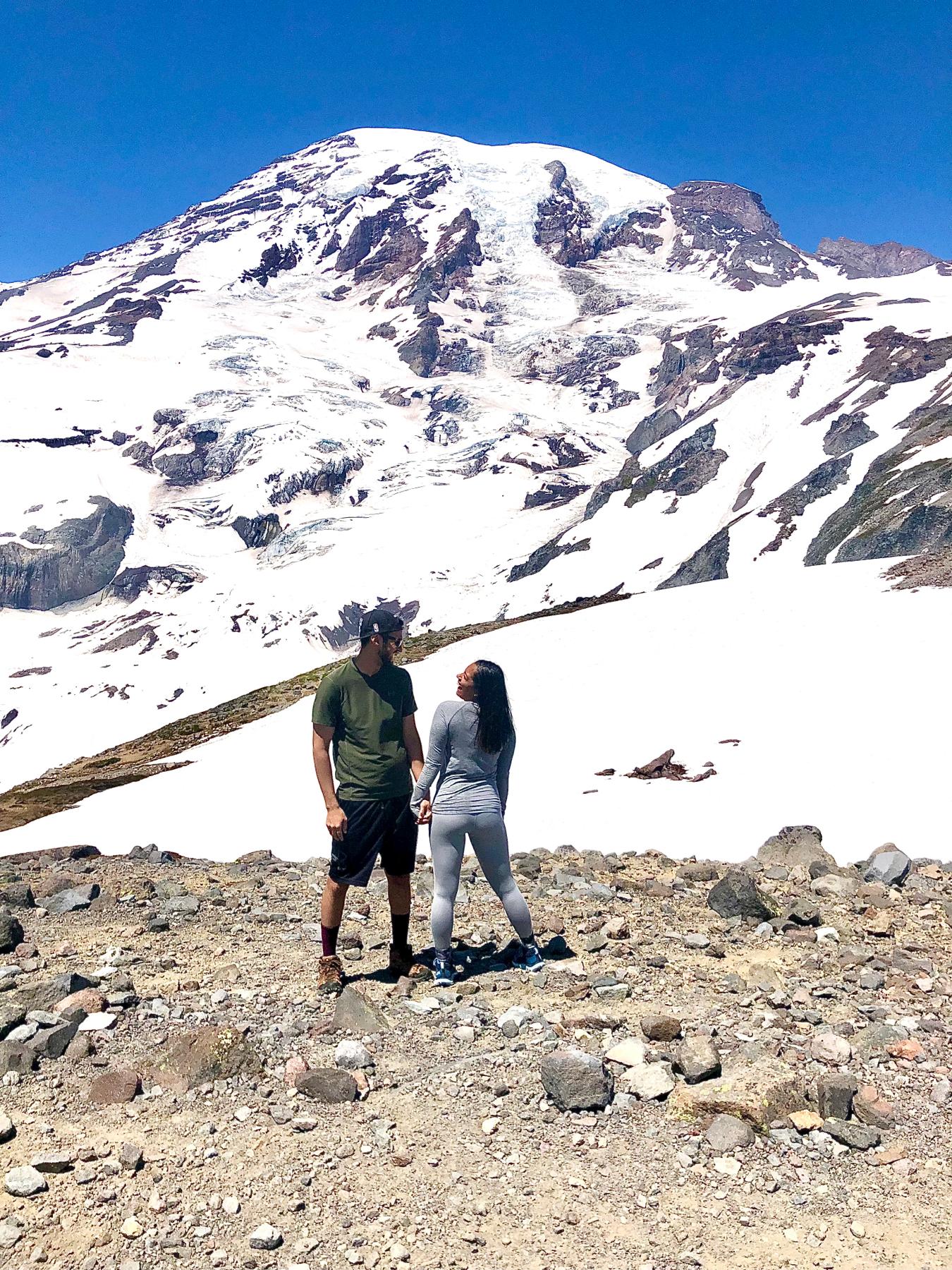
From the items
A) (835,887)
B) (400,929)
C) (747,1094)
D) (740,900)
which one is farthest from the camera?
(835,887)

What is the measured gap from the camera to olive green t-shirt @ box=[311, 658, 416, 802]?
7.79 m

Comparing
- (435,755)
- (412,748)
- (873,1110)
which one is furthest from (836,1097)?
(412,748)

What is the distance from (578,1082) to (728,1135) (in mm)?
956

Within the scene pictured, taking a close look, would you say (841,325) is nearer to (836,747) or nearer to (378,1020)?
(836,747)

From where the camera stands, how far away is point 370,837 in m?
7.76

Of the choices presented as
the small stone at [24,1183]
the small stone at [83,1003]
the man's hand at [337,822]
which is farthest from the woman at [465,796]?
the small stone at [24,1183]

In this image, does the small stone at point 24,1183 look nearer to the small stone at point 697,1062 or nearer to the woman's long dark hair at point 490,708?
the small stone at point 697,1062

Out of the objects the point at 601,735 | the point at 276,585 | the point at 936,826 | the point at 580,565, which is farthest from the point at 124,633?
the point at 936,826

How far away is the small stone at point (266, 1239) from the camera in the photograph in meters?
4.41

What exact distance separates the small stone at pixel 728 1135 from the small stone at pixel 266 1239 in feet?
8.07

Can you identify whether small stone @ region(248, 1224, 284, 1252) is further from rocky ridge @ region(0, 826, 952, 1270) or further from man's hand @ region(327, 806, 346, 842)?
man's hand @ region(327, 806, 346, 842)

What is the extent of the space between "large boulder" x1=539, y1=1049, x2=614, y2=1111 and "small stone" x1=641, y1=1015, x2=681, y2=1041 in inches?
30.0

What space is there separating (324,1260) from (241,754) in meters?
24.2

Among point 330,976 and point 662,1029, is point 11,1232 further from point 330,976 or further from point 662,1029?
point 662,1029
